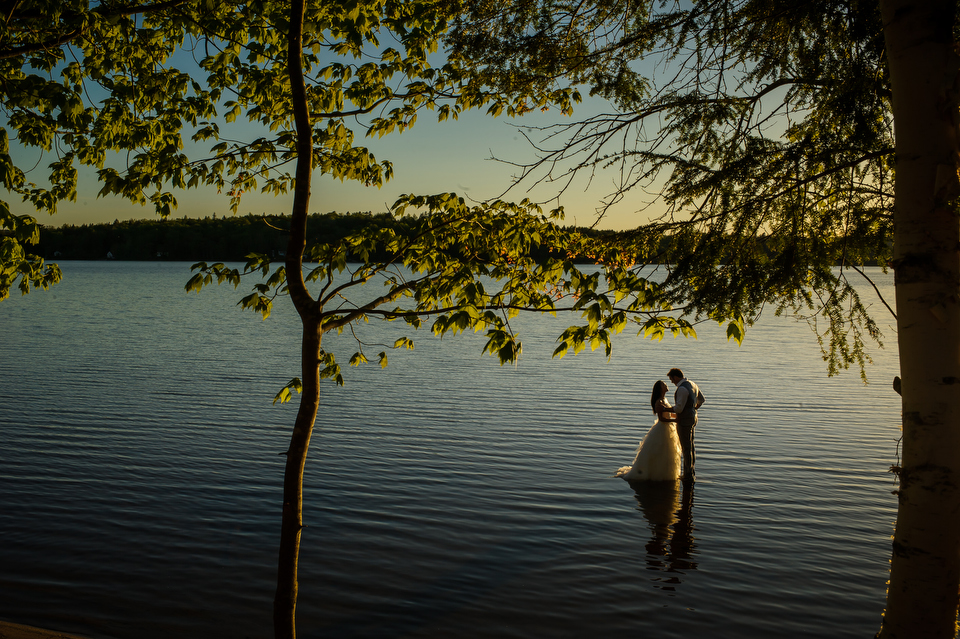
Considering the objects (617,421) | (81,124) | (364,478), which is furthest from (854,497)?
(81,124)

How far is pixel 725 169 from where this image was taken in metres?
5.33

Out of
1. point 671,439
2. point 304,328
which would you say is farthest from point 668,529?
point 304,328

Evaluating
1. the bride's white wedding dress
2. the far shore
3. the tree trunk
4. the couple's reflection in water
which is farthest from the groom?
the far shore

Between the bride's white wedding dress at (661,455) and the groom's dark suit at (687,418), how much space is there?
0.20 metres

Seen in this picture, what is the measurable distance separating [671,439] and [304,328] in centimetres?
834

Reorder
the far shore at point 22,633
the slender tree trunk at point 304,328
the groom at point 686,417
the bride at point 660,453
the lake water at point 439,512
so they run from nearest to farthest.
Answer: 1. the slender tree trunk at point 304,328
2. the far shore at point 22,633
3. the lake water at point 439,512
4. the groom at point 686,417
5. the bride at point 660,453

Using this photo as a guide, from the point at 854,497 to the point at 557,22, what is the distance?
9502 millimetres

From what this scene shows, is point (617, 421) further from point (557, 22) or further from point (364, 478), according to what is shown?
point (557, 22)

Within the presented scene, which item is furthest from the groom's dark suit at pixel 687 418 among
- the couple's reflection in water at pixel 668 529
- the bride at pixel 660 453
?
the couple's reflection in water at pixel 668 529

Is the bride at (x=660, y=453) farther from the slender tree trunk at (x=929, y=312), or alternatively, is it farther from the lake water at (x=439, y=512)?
the slender tree trunk at (x=929, y=312)

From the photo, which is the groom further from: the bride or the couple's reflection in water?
the couple's reflection in water

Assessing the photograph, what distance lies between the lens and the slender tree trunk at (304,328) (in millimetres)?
4512

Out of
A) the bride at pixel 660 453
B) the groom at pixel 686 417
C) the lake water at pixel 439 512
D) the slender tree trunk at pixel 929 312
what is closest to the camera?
the slender tree trunk at pixel 929 312

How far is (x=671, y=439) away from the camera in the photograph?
37.9ft
